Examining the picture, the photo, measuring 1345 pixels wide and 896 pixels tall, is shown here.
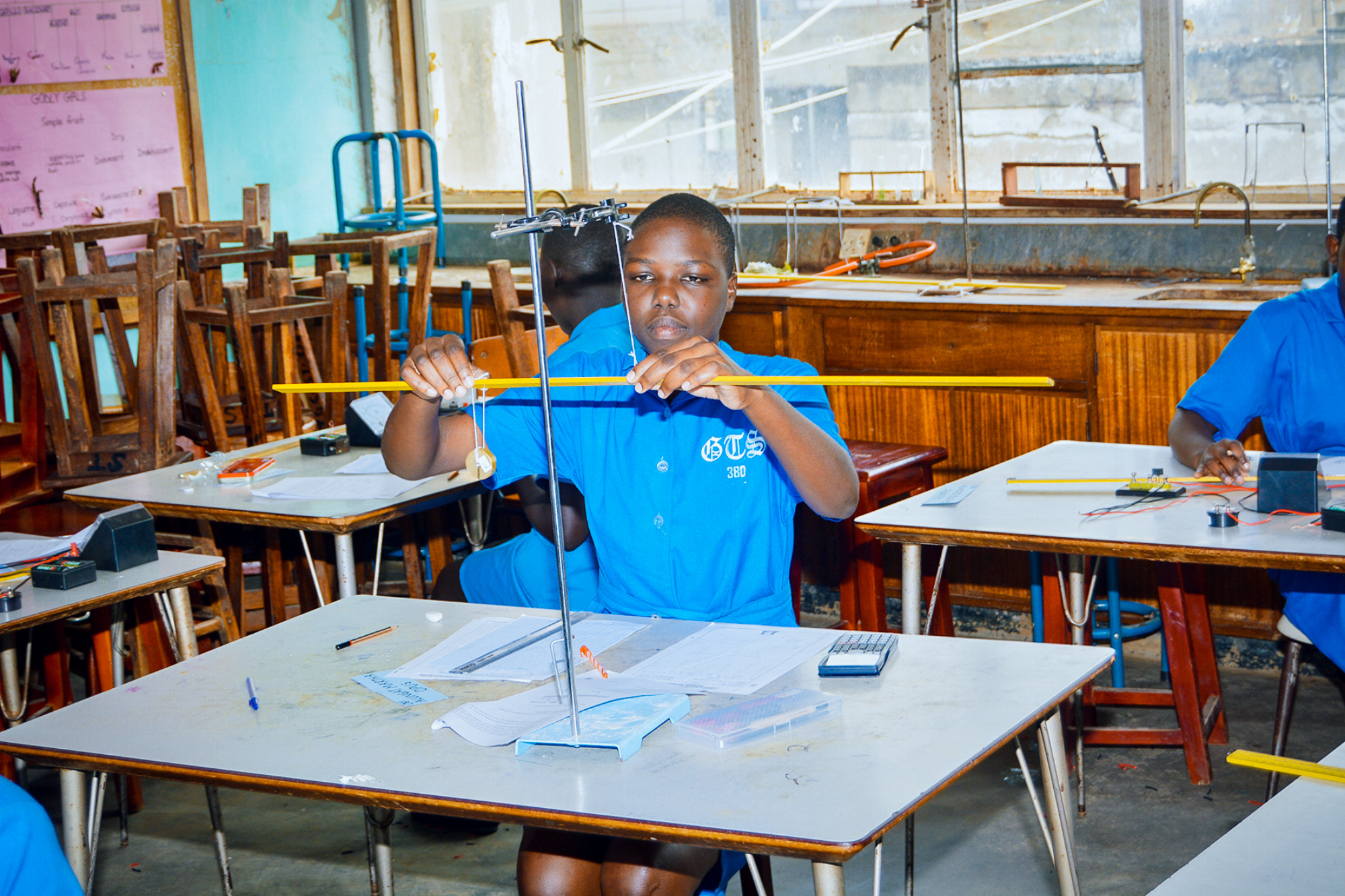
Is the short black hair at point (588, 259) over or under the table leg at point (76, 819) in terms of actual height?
over

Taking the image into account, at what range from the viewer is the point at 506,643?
5.76 feet

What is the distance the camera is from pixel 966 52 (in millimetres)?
4664

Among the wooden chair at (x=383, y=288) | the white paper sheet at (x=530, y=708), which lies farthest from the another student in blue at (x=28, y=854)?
the wooden chair at (x=383, y=288)

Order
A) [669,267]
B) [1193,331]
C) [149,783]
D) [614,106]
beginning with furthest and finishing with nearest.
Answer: [614,106] → [1193,331] → [149,783] → [669,267]

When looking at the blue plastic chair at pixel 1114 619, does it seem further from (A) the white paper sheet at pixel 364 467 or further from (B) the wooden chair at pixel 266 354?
(B) the wooden chair at pixel 266 354

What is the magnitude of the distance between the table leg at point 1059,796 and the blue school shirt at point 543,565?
2.82ft

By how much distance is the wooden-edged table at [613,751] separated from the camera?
122 cm

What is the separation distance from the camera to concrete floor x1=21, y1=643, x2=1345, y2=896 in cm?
249

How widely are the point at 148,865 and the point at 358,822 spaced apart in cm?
41

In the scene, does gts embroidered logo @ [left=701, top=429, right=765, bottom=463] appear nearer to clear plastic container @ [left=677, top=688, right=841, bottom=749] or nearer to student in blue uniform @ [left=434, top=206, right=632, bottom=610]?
student in blue uniform @ [left=434, top=206, right=632, bottom=610]

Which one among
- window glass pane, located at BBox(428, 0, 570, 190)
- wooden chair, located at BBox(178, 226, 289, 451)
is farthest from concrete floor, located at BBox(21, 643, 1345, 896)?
window glass pane, located at BBox(428, 0, 570, 190)

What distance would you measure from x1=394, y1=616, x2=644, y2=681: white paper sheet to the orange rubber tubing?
→ 8.43 feet

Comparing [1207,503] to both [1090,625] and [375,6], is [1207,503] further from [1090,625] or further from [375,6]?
[375,6]

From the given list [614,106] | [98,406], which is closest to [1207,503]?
[98,406]
